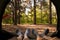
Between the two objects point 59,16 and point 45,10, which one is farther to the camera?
point 45,10

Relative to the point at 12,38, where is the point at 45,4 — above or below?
above

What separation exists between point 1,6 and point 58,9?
2.24 m

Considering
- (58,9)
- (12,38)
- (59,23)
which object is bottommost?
(12,38)

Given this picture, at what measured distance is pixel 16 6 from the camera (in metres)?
17.0

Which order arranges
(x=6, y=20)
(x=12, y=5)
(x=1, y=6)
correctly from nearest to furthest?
(x=1, y=6) → (x=12, y=5) → (x=6, y=20)

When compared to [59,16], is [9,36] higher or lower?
lower

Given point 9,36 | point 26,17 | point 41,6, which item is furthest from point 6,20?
point 9,36

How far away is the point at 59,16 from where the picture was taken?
747 centimetres

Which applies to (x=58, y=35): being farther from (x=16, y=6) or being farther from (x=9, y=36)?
(x=16, y=6)

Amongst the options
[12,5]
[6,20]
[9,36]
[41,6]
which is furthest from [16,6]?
[9,36]

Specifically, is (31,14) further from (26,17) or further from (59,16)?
(59,16)

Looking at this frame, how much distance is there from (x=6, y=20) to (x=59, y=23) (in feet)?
39.0

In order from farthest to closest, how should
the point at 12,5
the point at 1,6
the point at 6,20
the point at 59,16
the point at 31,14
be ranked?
the point at 31,14, the point at 6,20, the point at 12,5, the point at 59,16, the point at 1,6

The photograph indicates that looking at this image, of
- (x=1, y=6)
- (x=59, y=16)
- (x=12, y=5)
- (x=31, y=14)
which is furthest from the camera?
(x=31, y=14)
